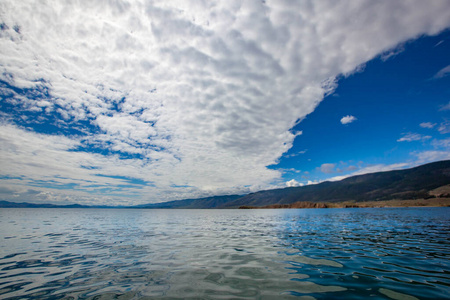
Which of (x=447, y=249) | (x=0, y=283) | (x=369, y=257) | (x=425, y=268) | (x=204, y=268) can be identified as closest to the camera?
(x=0, y=283)

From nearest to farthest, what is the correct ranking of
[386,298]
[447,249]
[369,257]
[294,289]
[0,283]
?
[386,298]
[294,289]
[0,283]
[369,257]
[447,249]

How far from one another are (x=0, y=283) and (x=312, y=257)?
57.3 feet

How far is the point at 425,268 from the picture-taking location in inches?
440

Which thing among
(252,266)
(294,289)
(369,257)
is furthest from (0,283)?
(369,257)

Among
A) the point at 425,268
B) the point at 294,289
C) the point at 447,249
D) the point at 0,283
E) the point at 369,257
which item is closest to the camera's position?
the point at 294,289

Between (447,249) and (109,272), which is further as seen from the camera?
(447,249)

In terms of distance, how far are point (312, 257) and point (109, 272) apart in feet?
42.6

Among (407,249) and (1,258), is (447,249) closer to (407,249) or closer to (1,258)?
(407,249)

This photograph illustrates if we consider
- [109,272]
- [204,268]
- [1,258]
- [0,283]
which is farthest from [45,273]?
[204,268]

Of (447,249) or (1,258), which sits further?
(447,249)

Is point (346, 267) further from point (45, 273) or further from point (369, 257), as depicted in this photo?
point (45, 273)

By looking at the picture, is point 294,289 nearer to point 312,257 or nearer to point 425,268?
point 312,257

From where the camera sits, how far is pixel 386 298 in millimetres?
7641

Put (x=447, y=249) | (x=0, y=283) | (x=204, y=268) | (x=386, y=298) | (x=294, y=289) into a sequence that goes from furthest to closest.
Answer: (x=447, y=249)
(x=204, y=268)
(x=0, y=283)
(x=294, y=289)
(x=386, y=298)
